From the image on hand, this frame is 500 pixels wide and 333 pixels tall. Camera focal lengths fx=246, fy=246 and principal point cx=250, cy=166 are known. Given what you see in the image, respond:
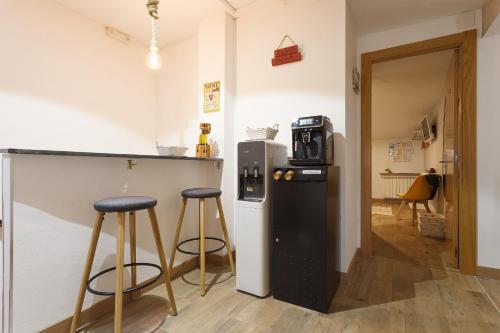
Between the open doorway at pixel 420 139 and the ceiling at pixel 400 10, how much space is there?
0.43m

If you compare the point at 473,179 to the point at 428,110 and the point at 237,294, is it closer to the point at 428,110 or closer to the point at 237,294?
the point at 237,294

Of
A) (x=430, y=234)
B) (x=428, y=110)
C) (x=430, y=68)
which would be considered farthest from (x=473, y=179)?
(x=428, y=110)

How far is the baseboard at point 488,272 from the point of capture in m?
2.07

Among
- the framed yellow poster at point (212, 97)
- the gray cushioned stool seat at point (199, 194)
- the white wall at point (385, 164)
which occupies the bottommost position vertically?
the gray cushioned stool seat at point (199, 194)

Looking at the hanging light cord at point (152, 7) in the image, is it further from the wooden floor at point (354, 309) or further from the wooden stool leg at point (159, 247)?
the wooden floor at point (354, 309)

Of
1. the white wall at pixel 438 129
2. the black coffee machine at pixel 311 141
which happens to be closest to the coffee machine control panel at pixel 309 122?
the black coffee machine at pixel 311 141

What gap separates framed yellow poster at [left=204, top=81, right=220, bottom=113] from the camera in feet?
7.89

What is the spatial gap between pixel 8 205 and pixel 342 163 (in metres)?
2.11

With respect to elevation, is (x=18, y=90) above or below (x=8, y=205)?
above

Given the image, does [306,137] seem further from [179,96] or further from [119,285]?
[179,96]

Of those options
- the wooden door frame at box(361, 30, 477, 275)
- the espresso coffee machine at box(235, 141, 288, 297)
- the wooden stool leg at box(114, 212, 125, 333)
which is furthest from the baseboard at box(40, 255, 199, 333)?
the wooden door frame at box(361, 30, 477, 275)

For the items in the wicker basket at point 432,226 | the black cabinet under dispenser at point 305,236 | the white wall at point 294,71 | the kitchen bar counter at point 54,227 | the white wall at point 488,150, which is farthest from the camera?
the wicker basket at point 432,226

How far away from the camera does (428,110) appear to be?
198 inches

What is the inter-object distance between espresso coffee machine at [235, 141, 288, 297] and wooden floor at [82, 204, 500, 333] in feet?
0.46
